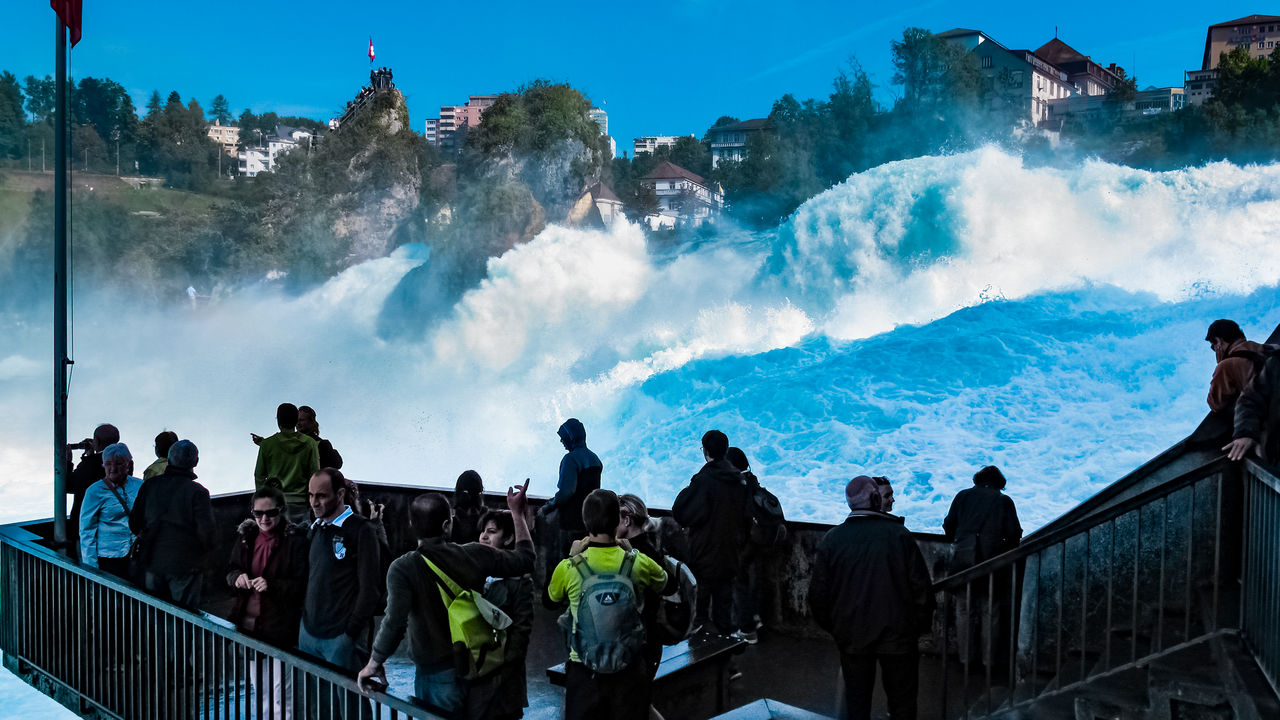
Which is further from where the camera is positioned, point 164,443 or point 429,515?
point 164,443

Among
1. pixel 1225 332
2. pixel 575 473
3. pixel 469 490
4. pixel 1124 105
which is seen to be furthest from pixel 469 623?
pixel 1124 105

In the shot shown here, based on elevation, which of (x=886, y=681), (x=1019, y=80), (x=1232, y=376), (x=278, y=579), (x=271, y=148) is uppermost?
(x=1019, y=80)

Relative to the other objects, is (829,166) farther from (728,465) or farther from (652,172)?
(728,465)

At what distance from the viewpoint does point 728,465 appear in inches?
263

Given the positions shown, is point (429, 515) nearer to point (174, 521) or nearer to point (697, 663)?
point (697, 663)

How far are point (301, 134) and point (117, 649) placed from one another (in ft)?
188

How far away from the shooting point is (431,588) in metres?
3.87

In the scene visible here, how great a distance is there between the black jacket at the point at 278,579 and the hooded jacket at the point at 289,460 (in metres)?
2.27

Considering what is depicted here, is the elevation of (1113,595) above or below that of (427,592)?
below

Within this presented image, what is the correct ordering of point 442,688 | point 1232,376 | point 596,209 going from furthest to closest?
1. point 596,209
2. point 1232,376
3. point 442,688

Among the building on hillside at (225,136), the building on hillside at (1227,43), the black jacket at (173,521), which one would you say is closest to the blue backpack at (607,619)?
the black jacket at (173,521)

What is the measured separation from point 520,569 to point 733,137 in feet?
195

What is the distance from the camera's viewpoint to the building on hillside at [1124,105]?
155 feet

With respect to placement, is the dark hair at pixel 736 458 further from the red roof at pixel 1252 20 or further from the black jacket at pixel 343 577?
the red roof at pixel 1252 20
